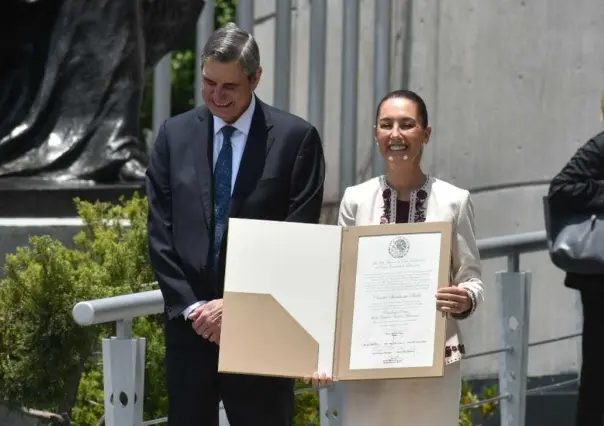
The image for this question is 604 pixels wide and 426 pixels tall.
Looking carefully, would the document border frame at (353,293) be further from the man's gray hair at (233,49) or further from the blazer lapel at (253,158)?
the man's gray hair at (233,49)

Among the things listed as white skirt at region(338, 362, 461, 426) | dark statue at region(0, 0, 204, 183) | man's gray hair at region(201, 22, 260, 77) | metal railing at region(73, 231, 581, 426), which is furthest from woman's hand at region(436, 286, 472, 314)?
dark statue at region(0, 0, 204, 183)

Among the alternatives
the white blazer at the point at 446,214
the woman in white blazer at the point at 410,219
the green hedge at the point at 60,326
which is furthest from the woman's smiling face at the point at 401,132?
the green hedge at the point at 60,326

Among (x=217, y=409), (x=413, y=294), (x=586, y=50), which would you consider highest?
(x=586, y=50)

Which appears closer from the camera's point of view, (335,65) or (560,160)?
(560,160)

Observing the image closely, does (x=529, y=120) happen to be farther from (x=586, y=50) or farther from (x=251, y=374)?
(x=251, y=374)

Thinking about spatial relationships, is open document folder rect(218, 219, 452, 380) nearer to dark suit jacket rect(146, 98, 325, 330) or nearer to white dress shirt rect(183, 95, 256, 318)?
dark suit jacket rect(146, 98, 325, 330)

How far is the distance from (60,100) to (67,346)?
2.77 m

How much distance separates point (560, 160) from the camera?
31.5ft

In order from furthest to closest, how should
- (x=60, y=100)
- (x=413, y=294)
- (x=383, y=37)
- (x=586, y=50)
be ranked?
(x=383, y=37) < (x=586, y=50) < (x=60, y=100) < (x=413, y=294)

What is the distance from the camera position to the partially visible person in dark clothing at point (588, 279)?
6.23 m

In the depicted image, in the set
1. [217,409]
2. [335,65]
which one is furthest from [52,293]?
[335,65]

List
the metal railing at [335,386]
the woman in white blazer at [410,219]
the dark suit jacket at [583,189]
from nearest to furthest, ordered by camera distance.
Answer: the woman in white blazer at [410,219]
the metal railing at [335,386]
the dark suit jacket at [583,189]

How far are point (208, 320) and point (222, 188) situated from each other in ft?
1.25

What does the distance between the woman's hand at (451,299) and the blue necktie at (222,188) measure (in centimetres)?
60
